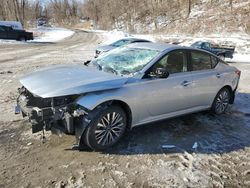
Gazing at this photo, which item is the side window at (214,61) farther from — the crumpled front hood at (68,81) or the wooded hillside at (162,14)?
the wooded hillside at (162,14)

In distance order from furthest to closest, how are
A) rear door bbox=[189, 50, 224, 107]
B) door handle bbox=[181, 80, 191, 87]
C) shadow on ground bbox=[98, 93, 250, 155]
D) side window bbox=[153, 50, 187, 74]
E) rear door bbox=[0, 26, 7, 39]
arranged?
rear door bbox=[0, 26, 7, 39], rear door bbox=[189, 50, 224, 107], door handle bbox=[181, 80, 191, 87], side window bbox=[153, 50, 187, 74], shadow on ground bbox=[98, 93, 250, 155]

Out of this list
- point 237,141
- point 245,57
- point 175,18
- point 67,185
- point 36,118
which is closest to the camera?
point 67,185

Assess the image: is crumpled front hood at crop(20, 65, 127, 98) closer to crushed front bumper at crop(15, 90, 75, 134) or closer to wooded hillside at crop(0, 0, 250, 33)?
crushed front bumper at crop(15, 90, 75, 134)

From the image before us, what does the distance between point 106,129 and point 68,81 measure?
932mm

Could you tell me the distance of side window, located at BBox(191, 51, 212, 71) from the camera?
20.7 ft

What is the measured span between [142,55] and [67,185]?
279 cm

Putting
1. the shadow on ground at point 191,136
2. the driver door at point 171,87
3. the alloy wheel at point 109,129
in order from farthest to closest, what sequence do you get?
the driver door at point 171,87
the shadow on ground at point 191,136
the alloy wheel at point 109,129

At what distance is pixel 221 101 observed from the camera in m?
7.11

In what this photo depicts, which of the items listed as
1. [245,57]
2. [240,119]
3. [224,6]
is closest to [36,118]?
[240,119]

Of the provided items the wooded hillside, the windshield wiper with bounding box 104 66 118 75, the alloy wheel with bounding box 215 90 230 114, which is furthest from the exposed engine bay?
the wooded hillside

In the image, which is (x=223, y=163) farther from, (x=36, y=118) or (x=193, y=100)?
(x=36, y=118)

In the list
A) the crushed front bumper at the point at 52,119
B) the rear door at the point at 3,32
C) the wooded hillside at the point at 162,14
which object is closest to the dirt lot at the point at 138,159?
the crushed front bumper at the point at 52,119

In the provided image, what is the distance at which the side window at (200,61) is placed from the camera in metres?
6.30

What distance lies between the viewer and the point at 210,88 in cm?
662
